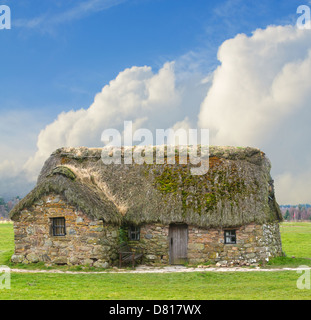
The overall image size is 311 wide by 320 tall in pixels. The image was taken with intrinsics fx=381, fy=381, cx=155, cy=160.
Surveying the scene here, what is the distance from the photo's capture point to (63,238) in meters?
19.5

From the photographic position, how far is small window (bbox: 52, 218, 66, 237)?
778 inches

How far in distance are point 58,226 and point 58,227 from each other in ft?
0.17

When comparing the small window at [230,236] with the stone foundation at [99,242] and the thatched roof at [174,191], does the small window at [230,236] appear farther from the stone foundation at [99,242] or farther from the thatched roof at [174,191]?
the thatched roof at [174,191]

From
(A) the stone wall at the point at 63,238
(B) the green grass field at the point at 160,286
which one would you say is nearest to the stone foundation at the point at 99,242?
(A) the stone wall at the point at 63,238

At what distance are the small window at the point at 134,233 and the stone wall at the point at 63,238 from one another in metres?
1.40

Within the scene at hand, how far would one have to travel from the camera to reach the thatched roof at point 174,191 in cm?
1992

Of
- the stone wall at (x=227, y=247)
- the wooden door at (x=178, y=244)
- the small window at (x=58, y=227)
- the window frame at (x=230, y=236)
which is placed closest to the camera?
the small window at (x=58, y=227)

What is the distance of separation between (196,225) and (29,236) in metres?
8.89

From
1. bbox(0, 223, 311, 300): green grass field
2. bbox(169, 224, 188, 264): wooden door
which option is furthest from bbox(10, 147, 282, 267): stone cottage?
bbox(0, 223, 311, 300): green grass field

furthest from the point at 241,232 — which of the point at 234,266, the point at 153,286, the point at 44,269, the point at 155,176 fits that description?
the point at 44,269

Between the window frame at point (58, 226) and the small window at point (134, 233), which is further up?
the window frame at point (58, 226)

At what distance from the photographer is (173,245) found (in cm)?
2106

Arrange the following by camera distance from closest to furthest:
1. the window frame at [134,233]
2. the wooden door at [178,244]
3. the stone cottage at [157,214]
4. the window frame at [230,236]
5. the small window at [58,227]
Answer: the stone cottage at [157,214], the small window at [58,227], the window frame at [230,236], the wooden door at [178,244], the window frame at [134,233]
